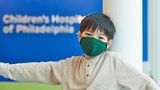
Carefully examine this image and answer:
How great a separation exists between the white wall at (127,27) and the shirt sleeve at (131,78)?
0.40 ft

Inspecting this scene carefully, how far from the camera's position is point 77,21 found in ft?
8.76

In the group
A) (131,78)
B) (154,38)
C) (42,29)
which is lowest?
(131,78)

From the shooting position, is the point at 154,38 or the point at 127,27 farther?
the point at 154,38

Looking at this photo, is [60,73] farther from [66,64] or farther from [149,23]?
[149,23]

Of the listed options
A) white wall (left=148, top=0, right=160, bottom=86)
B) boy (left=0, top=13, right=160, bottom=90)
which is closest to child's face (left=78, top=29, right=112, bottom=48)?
boy (left=0, top=13, right=160, bottom=90)

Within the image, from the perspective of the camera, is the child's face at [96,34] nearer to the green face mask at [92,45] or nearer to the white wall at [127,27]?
the green face mask at [92,45]

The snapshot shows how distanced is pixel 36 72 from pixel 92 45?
325 millimetres

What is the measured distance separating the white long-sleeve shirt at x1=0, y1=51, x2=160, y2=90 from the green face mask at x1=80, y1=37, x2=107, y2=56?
0.24 ft

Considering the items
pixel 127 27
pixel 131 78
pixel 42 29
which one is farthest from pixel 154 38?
pixel 131 78

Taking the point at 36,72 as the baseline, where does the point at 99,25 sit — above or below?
above

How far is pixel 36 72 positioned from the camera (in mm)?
1381

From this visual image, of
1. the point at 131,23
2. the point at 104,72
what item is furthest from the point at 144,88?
the point at 131,23

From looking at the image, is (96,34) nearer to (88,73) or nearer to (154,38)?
(88,73)

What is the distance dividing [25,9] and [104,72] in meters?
1.57
